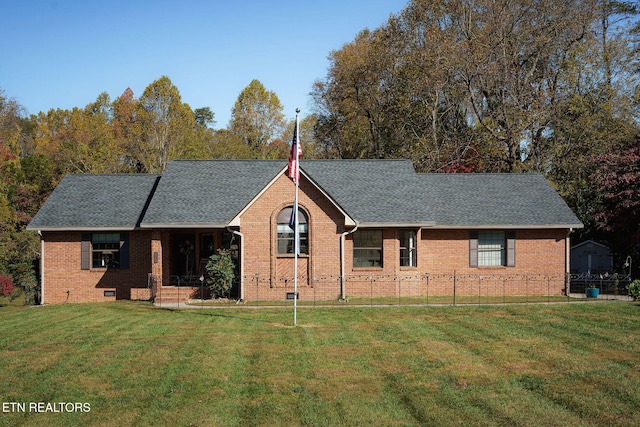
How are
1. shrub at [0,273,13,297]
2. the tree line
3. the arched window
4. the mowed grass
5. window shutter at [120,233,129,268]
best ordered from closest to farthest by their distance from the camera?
1. the mowed grass
2. the arched window
3. window shutter at [120,233,129,268]
4. shrub at [0,273,13,297]
5. the tree line

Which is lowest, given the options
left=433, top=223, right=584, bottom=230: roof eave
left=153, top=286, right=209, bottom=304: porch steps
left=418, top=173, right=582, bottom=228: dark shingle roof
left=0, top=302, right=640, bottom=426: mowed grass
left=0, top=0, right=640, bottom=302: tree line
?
left=0, top=302, right=640, bottom=426: mowed grass

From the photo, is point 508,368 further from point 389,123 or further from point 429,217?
point 389,123

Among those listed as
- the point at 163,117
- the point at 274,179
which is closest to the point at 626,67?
the point at 274,179

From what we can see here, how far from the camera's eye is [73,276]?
29.6m

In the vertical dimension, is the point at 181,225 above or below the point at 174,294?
above

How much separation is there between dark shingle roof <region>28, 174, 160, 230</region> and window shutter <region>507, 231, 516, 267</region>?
664 inches

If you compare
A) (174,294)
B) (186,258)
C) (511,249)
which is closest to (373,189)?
(511,249)

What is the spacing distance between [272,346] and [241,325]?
3590 mm

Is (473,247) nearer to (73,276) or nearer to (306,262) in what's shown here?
(306,262)

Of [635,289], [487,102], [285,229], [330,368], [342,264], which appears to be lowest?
[330,368]

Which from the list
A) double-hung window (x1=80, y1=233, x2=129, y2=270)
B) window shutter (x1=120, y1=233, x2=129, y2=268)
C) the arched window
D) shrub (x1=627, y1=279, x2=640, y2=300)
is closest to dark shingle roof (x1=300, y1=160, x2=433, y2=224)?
the arched window

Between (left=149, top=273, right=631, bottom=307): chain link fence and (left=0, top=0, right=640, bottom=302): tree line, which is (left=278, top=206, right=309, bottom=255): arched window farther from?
(left=0, top=0, right=640, bottom=302): tree line

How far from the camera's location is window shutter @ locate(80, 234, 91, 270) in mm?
29609

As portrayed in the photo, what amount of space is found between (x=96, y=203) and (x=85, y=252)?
2516 mm
